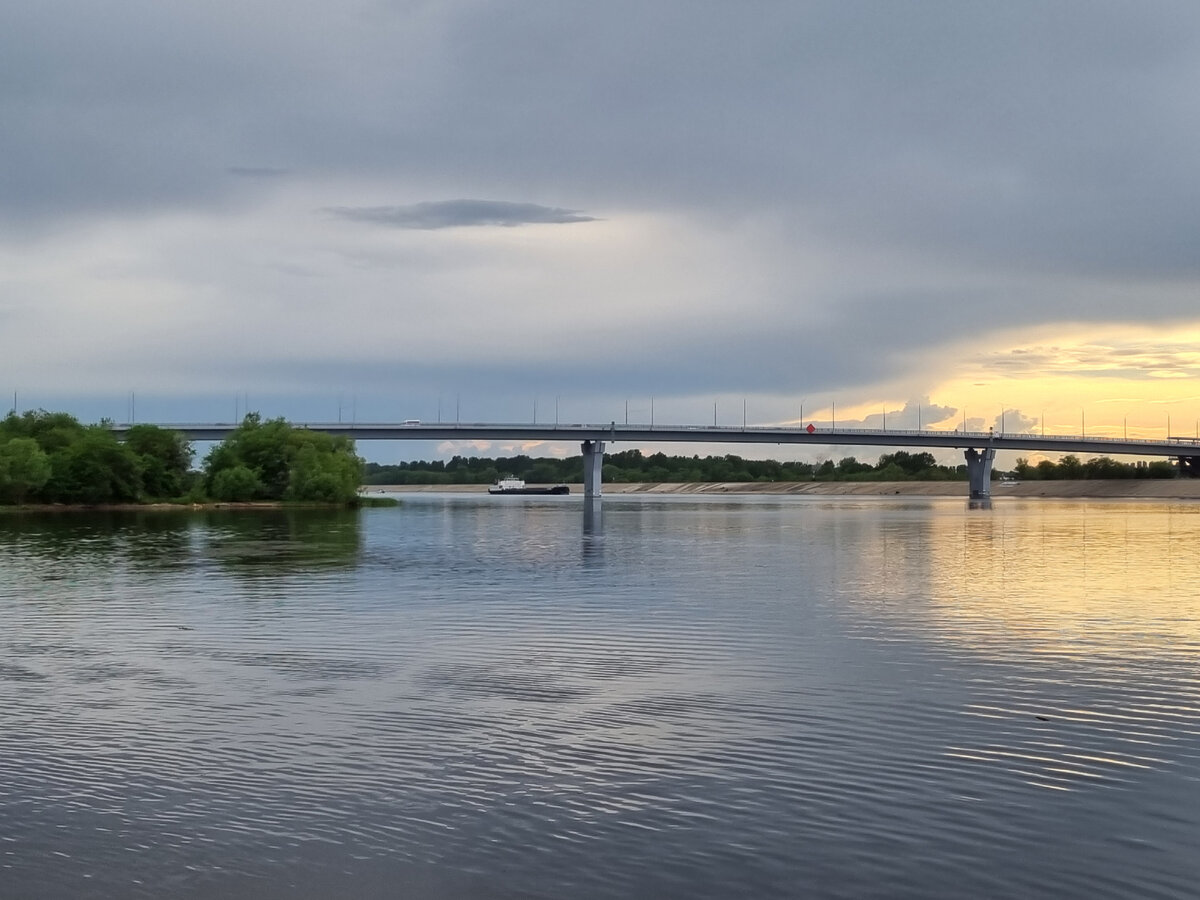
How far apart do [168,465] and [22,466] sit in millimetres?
31822

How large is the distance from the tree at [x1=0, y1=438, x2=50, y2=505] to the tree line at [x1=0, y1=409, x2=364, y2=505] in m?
0.25

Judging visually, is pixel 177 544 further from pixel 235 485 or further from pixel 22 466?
pixel 235 485

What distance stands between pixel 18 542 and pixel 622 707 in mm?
62841

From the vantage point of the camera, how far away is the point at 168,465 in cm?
16825

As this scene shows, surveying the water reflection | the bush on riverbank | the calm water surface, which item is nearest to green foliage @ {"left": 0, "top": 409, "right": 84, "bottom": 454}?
the bush on riverbank

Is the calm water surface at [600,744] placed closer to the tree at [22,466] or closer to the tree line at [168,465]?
the tree at [22,466]

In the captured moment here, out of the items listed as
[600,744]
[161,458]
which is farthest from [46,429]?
[600,744]

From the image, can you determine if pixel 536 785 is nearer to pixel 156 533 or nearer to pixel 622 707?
pixel 622 707

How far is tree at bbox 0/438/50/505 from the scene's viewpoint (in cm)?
13650

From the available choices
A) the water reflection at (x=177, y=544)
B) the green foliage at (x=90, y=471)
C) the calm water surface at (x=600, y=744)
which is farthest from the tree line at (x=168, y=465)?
the calm water surface at (x=600, y=744)

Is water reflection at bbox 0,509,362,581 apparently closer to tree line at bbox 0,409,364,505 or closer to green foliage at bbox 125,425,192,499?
tree line at bbox 0,409,364,505

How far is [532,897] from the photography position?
1167cm

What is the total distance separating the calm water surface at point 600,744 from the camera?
491 inches

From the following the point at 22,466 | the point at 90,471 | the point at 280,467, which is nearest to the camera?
the point at 22,466
